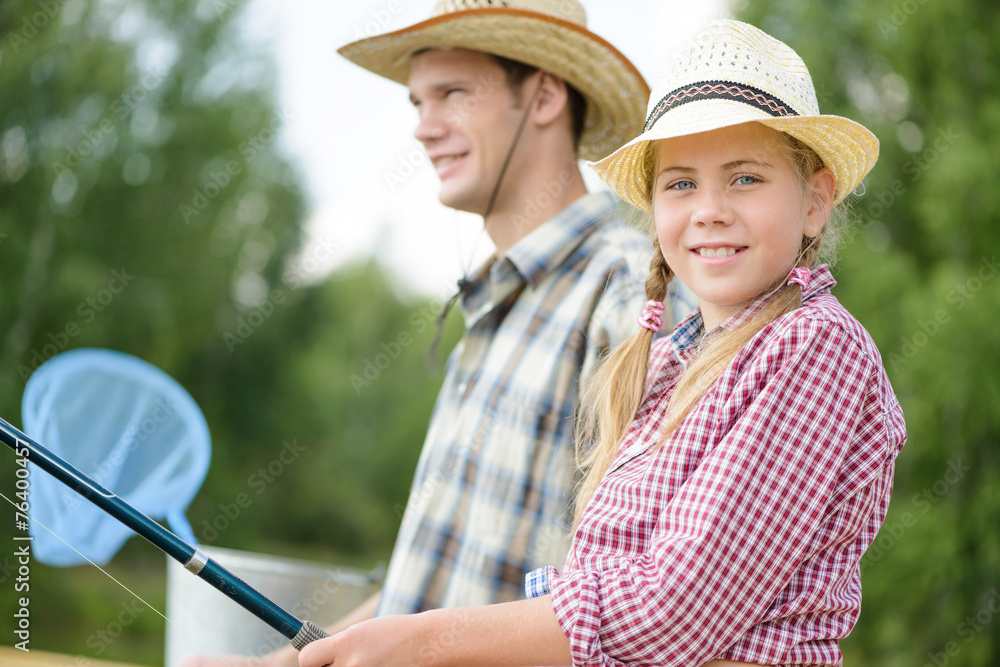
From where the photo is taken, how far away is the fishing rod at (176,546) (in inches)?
50.2

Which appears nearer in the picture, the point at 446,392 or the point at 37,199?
the point at 446,392

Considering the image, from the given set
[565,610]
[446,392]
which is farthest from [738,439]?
[446,392]

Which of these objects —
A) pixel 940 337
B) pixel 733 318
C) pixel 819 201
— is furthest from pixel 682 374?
pixel 940 337

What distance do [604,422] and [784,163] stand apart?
502 millimetres

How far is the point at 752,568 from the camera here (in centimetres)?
112

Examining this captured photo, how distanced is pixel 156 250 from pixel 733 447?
35.9 feet

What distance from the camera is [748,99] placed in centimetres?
135

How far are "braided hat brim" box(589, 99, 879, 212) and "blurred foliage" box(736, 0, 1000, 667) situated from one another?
170 inches

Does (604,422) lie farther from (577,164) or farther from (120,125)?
(120,125)

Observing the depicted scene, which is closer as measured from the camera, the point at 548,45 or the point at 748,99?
the point at 748,99

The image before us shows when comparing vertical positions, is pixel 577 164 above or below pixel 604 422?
above

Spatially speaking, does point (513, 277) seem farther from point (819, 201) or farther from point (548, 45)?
point (819, 201)

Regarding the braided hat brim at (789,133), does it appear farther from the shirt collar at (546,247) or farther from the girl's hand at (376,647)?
the girl's hand at (376,647)

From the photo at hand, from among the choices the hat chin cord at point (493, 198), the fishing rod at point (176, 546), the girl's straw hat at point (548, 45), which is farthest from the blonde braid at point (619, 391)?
the girl's straw hat at point (548, 45)
